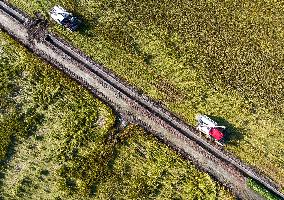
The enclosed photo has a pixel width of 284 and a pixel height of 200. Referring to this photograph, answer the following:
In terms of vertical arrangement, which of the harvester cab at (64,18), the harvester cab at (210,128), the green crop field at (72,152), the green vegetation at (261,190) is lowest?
the green crop field at (72,152)

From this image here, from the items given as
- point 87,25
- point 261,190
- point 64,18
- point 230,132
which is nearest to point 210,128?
point 230,132

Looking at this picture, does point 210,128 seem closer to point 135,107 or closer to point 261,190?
point 261,190

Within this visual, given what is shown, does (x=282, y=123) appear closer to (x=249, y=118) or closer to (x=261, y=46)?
(x=249, y=118)

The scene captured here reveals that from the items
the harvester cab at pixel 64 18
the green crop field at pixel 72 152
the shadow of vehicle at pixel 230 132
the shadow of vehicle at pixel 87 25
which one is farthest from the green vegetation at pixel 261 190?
the harvester cab at pixel 64 18

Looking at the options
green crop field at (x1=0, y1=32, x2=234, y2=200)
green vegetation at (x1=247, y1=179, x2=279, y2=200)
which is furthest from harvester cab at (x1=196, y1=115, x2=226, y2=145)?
green vegetation at (x1=247, y1=179, x2=279, y2=200)

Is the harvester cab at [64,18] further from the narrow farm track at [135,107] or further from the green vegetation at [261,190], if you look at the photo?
the green vegetation at [261,190]

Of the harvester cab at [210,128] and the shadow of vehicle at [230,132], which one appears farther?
the shadow of vehicle at [230,132]

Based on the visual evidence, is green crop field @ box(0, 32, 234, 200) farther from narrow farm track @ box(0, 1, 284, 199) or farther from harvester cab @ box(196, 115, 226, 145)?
harvester cab @ box(196, 115, 226, 145)
